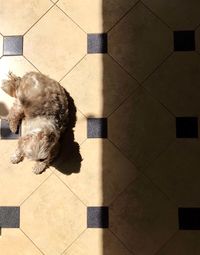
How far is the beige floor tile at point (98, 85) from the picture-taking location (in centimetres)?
302

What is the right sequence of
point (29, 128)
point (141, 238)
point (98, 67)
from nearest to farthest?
point (29, 128) → point (141, 238) → point (98, 67)

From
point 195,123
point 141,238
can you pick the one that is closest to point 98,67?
point 195,123

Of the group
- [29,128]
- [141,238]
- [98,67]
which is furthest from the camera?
[98,67]

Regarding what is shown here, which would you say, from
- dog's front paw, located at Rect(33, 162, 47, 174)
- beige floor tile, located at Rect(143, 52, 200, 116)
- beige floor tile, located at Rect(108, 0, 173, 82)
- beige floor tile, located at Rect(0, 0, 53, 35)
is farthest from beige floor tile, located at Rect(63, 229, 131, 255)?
beige floor tile, located at Rect(0, 0, 53, 35)

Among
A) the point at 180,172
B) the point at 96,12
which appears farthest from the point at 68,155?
the point at 96,12

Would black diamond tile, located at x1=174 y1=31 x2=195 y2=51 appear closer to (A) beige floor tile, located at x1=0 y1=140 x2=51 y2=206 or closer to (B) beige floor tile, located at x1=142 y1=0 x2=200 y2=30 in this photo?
(B) beige floor tile, located at x1=142 y1=0 x2=200 y2=30

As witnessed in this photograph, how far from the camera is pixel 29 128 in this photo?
2531 millimetres

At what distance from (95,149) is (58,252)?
74cm

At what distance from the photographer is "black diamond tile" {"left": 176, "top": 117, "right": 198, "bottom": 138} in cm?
297

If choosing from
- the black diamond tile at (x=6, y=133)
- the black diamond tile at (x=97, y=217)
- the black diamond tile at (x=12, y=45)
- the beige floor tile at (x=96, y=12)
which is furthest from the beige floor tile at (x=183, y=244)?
the black diamond tile at (x=12, y=45)

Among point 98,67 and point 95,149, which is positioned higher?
point 98,67

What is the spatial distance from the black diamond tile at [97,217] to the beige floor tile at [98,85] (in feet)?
2.14

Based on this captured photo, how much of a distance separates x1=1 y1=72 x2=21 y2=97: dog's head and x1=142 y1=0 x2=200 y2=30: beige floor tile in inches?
43.6

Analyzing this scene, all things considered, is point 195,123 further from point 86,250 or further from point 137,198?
point 86,250
